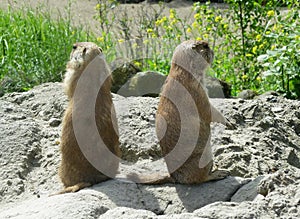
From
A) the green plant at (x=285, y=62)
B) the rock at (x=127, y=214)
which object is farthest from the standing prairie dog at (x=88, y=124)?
the green plant at (x=285, y=62)

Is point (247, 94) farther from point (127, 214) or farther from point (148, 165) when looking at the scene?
point (127, 214)

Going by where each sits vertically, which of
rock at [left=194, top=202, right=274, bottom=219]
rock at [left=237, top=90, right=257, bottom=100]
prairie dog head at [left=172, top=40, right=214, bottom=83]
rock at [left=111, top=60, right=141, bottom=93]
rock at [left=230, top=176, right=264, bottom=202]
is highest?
prairie dog head at [left=172, top=40, right=214, bottom=83]

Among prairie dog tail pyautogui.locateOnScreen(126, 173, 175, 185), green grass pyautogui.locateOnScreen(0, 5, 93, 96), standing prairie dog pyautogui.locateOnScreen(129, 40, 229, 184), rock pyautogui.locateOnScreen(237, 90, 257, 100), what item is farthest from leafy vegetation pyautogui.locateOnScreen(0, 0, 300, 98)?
prairie dog tail pyautogui.locateOnScreen(126, 173, 175, 185)

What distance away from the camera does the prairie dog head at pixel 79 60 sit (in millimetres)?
5750

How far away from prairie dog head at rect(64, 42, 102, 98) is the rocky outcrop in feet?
2.85

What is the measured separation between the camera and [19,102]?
25.0ft

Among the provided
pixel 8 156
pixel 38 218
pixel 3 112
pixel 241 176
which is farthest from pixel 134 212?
pixel 3 112

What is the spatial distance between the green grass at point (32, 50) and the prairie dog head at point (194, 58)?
3193 millimetres

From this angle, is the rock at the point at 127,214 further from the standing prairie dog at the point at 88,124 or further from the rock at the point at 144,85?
the rock at the point at 144,85

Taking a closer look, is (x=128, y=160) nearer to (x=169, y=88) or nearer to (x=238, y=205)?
(x=169, y=88)

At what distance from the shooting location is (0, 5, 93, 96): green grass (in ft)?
29.3

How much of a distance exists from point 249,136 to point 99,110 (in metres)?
1.76

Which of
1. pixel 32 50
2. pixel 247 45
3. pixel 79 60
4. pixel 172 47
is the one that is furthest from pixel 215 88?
pixel 79 60

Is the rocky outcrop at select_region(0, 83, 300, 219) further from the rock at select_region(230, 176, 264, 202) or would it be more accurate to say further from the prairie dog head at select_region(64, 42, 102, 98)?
the prairie dog head at select_region(64, 42, 102, 98)
